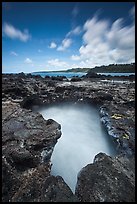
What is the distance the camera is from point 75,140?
22.8 feet

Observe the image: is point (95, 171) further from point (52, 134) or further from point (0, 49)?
point (0, 49)

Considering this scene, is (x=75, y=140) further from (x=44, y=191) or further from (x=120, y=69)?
(x=120, y=69)

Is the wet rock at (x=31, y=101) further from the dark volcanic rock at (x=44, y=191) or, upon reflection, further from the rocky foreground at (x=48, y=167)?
the dark volcanic rock at (x=44, y=191)

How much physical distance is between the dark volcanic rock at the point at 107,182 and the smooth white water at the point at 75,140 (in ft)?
4.61

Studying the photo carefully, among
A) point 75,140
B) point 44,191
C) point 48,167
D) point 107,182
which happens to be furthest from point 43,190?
point 75,140

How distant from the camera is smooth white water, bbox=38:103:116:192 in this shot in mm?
5292

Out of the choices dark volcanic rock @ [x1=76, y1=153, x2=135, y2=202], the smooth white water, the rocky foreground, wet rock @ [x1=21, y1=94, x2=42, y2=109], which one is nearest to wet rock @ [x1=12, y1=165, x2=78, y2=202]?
the rocky foreground

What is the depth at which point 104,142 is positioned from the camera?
259 inches

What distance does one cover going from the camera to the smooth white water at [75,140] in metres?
5.29

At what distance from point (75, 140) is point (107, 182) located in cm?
388

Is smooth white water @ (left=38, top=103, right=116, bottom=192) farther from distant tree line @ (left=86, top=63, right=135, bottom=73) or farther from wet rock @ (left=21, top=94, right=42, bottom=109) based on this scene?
distant tree line @ (left=86, top=63, right=135, bottom=73)

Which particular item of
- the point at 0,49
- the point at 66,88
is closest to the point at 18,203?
the point at 0,49

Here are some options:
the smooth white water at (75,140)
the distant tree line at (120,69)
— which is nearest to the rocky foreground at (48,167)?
the smooth white water at (75,140)

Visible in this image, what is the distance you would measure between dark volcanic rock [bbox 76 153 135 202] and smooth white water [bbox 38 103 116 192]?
140 centimetres
